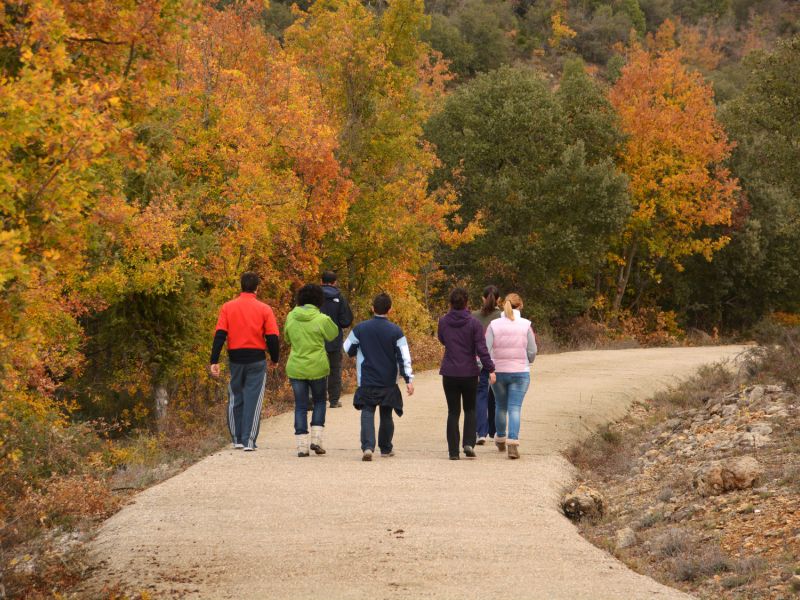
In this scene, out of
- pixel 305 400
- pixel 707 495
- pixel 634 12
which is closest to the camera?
pixel 707 495

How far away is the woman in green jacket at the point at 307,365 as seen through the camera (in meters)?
13.7

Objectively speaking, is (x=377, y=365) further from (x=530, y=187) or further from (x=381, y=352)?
(x=530, y=187)

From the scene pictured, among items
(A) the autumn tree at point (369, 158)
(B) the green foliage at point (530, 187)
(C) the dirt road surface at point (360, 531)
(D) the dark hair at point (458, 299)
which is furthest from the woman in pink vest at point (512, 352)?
(B) the green foliage at point (530, 187)

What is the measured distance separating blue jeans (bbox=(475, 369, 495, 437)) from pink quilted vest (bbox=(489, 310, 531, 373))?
76 centimetres

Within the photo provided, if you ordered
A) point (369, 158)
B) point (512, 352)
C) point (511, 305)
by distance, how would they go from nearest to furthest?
point (512, 352), point (511, 305), point (369, 158)

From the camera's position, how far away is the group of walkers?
43.7 feet

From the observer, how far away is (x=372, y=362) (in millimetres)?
13281

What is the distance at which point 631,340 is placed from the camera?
137 feet

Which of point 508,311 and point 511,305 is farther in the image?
point 511,305

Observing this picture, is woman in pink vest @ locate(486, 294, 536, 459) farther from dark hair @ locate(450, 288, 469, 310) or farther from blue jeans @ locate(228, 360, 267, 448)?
blue jeans @ locate(228, 360, 267, 448)

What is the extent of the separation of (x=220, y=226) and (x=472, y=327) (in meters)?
14.1

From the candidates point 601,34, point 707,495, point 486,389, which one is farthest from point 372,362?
point 601,34

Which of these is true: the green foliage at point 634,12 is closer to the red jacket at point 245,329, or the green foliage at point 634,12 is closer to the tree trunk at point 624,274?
the tree trunk at point 624,274

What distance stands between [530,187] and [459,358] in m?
29.9
